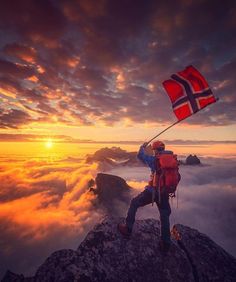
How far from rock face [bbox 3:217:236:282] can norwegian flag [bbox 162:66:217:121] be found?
5.63 metres

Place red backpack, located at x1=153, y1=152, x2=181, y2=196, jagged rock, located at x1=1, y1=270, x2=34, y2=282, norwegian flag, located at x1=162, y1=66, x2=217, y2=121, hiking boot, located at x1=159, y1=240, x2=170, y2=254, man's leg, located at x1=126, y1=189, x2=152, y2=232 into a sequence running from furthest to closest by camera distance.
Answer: hiking boot, located at x1=159, y1=240, x2=170, y2=254 < man's leg, located at x1=126, y1=189, x2=152, y2=232 < norwegian flag, located at x1=162, y1=66, x2=217, y2=121 < jagged rock, located at x1=1, y1=270, x2=34, y2=282 < red backpack, located at x1=153, y1=152, x2=181, y2=196

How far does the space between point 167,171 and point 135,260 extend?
3.93 metres

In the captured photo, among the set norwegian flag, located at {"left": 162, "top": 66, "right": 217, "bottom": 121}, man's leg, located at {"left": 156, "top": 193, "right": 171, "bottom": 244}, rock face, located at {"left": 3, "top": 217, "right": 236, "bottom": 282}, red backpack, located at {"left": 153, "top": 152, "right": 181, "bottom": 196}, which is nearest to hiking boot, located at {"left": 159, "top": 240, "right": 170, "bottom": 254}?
rock face, located at {"left": 3, "top": 217, "right": 236, "bottom": 282}

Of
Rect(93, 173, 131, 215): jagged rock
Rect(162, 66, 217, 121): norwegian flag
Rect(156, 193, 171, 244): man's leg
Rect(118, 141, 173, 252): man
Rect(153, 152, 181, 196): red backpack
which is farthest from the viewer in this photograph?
Rect(93, 173, 131, 215): jagged rock

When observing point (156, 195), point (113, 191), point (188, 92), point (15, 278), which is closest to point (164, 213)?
point (156, 195)

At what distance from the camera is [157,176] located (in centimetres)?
798

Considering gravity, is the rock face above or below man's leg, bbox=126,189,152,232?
below

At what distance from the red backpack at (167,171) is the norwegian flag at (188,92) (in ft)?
5.63

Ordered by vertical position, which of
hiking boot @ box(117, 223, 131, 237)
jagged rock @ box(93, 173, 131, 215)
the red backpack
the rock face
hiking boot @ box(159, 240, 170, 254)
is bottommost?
jagged rock @ box(93, 173, 131, 215)

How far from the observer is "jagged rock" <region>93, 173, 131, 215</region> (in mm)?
123062

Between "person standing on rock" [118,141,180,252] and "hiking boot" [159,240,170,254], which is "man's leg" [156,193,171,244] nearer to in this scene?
"person standing on rock" [118,141,180,252]

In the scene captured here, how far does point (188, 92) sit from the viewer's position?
8.54 m

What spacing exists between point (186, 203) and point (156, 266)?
640 ft

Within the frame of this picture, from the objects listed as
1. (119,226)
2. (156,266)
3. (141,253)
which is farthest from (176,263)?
(119,226)
